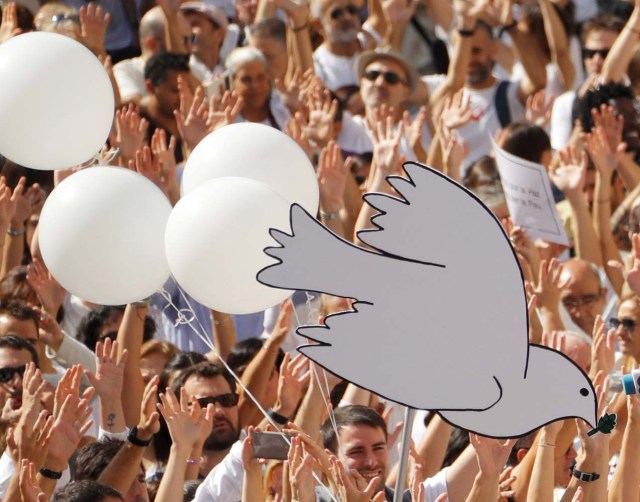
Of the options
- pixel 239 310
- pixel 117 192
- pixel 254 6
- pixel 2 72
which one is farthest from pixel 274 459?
pixel 254 6

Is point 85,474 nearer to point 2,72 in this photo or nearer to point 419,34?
point 2,72

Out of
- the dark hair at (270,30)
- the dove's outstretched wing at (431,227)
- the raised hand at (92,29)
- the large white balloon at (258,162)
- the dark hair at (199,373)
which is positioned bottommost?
the dark hair at (270,30)

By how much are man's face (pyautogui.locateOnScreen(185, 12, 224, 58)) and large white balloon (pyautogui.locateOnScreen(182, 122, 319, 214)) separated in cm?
404

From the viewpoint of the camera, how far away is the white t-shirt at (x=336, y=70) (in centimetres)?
880

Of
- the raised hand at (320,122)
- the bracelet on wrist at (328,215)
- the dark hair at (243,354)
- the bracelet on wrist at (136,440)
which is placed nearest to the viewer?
the bracelet on wrist at (136,440)

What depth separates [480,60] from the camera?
27.7 feet

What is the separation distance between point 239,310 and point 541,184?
2.50 meters

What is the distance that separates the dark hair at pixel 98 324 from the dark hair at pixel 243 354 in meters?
0.44

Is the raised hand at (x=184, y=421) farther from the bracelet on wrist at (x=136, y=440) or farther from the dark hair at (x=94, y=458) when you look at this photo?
the dark hair at (x=94, y=458)

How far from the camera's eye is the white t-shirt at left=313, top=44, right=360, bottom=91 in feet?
28.9

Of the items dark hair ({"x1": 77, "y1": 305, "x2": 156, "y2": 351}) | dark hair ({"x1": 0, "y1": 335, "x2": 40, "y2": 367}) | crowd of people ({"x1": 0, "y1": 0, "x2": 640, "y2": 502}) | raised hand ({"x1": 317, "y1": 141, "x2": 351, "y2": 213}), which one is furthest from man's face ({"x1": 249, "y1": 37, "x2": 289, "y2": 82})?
dark hair ({"x1": 0, "y1": 335, "x2": 40, "y2": 367})

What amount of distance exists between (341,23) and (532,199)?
8.50 ft

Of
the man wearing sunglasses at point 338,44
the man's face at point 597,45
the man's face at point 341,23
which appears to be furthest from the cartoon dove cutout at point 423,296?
the man's face at point 341,23

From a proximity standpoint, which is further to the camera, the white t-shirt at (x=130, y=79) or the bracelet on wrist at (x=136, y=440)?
the white t-shirt at (x=130, y=79)
